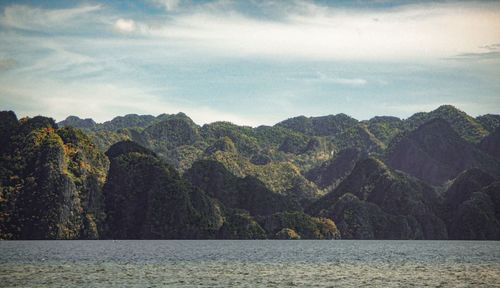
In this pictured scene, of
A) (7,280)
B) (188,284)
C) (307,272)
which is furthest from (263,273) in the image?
(7,280)

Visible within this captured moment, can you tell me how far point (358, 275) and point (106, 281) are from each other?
44.9 metres

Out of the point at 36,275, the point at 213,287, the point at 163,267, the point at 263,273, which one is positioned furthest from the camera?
the point at 163,267

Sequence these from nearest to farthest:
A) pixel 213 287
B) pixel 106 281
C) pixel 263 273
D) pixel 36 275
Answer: pixel 213 287
pixel 106 281
pixel 36 275
pixel 263 273

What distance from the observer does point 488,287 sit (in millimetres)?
100812

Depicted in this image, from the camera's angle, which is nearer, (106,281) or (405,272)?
(106,281)

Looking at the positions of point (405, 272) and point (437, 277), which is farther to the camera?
point (405, 272)

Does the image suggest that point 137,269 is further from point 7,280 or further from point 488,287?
point 488,287

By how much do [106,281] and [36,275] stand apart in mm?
16363

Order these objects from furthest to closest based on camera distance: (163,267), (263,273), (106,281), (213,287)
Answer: (163,267) → (263,273) → (106,281) → (213,287)

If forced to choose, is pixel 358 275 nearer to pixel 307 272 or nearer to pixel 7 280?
pixel 307 272

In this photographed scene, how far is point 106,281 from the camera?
4158 inches

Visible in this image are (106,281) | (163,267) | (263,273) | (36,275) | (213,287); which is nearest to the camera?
(213,287)

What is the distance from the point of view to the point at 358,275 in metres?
121

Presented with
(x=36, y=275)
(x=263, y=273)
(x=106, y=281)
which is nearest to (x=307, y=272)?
(x=263, y=273)
